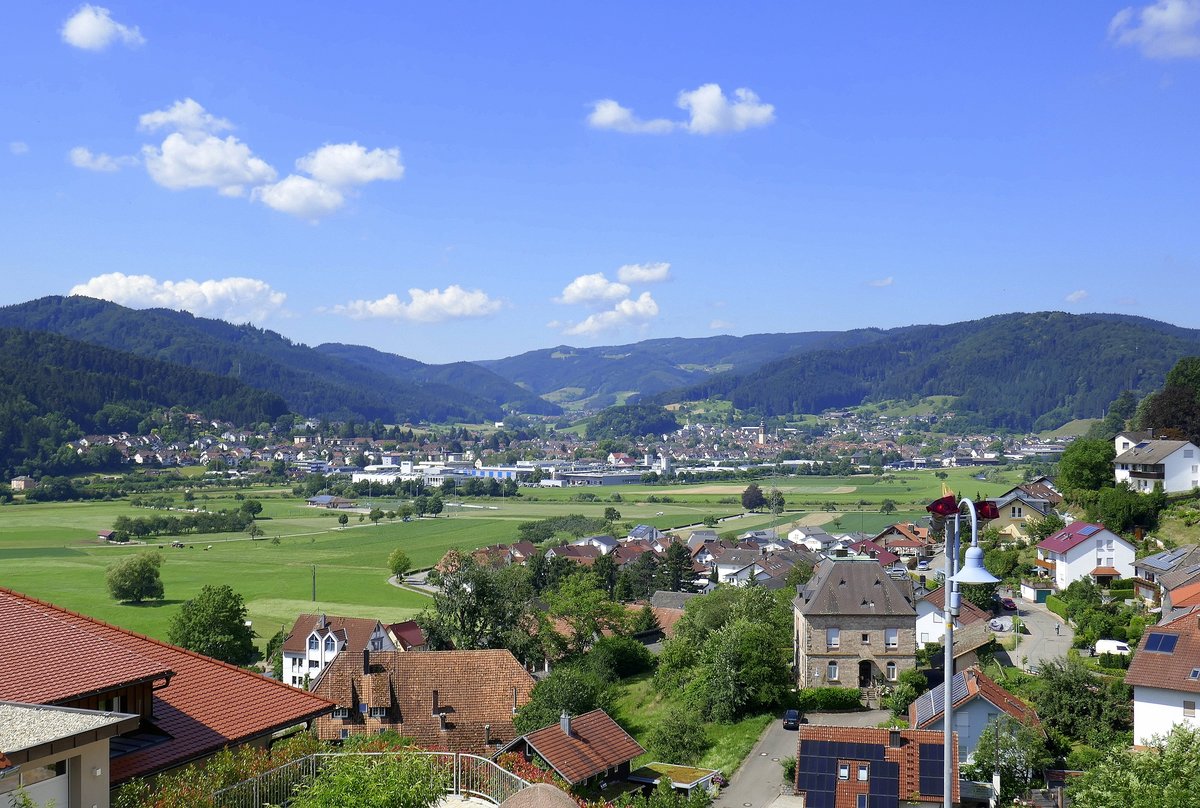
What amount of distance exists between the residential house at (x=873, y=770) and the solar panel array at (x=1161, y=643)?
270 inches

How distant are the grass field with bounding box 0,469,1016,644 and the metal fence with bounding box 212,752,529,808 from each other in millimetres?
40741

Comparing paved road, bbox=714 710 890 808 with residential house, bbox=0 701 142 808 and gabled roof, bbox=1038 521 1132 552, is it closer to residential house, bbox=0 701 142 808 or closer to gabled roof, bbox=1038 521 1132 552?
residential house, bbox=0 701 142 808

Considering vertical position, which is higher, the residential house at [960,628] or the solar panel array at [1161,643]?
the solar panel array at [1161,643]

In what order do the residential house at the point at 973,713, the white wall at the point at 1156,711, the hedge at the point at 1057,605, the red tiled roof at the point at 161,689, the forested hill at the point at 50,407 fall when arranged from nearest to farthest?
the red tiled roof at the point at 161,689 < the white wall at the point at 1156,711 < the residential house at the point at 973,713 < the hedge at the point at 1057,605 < the forested hill at the point at 50,407

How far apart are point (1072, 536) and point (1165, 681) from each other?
23.2 meters

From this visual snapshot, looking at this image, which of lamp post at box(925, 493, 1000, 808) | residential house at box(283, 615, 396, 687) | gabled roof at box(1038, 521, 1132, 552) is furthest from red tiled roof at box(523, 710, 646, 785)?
gabled roof at box(1038, 521, 1132, 552)

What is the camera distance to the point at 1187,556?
38281 millimetres

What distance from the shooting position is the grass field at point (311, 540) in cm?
5750

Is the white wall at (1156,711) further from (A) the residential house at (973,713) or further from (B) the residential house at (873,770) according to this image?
(B) the residential house at (873,770)

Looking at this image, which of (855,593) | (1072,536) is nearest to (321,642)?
(855,593)

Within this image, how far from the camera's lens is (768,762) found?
85.1ft

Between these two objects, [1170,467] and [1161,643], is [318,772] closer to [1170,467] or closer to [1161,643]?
[1161,643]

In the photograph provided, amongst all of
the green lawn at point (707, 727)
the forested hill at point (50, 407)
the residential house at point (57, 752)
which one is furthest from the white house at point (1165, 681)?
the forested hill at point (50, 407)

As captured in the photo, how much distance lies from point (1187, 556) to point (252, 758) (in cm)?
3787
